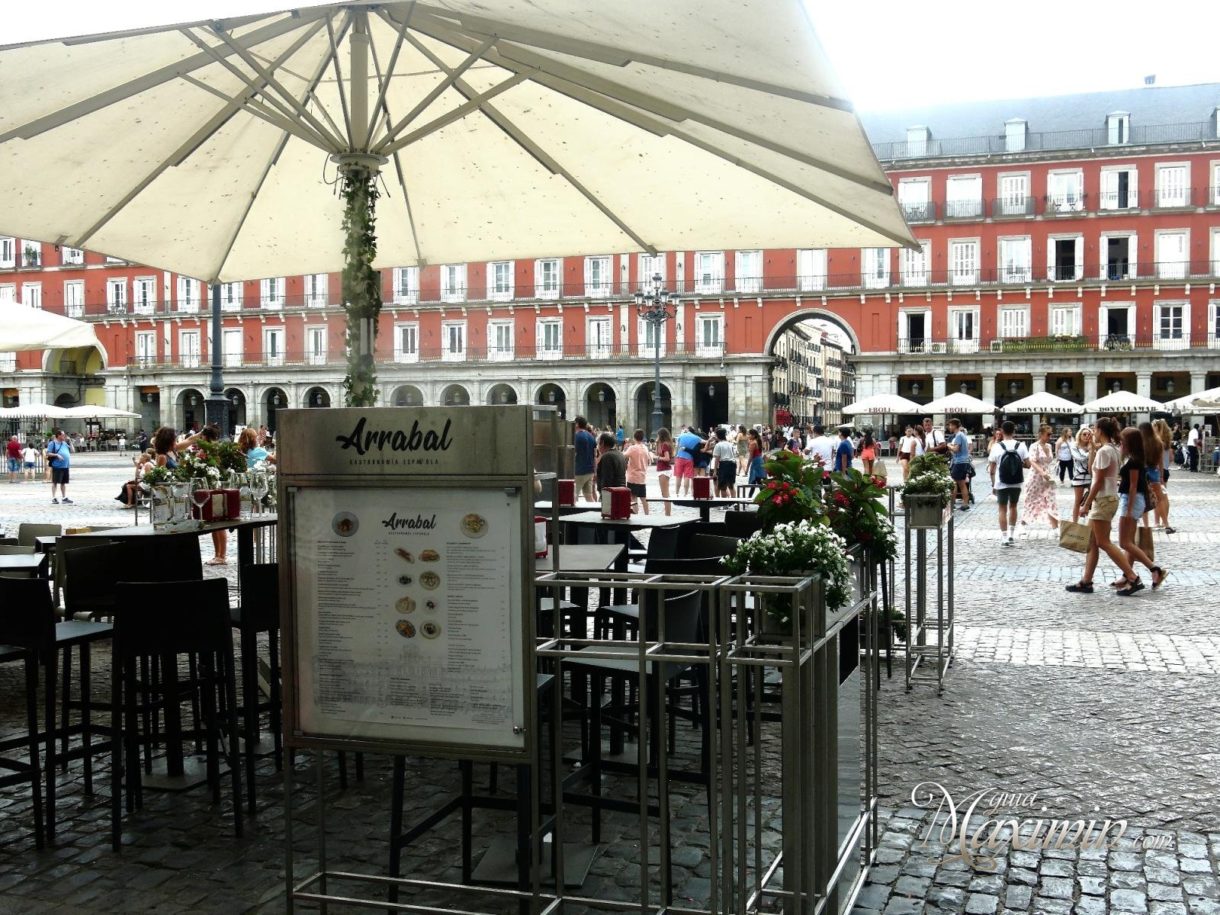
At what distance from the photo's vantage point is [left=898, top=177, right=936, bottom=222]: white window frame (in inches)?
1950

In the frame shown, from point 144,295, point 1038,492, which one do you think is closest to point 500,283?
point 144,295

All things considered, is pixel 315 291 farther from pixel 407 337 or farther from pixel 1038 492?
pixel 1038 492

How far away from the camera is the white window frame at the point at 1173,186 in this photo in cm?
4712

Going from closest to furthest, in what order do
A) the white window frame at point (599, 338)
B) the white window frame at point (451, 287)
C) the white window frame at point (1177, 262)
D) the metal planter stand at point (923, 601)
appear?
the metal planter stand at point (923, 601) < the white window frame at point (1177, 262) < the white window frame at point (599, 338) < the white window frame at point (451, 287)

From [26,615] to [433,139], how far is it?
3.51 meters

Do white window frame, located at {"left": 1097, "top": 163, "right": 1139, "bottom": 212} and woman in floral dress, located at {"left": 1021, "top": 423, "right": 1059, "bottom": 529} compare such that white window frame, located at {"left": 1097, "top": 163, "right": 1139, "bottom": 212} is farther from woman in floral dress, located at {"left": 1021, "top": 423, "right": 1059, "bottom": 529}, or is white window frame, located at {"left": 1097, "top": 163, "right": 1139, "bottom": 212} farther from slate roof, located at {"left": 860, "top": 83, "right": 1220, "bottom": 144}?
woman in floral dress, located at {"left": 1021, "top": 423, "right": 1059, "bottom": 529}

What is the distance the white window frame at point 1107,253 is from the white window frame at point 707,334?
52.7 feet

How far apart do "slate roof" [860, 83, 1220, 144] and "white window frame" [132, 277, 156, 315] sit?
1390 inches

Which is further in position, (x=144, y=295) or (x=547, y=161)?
(x=144, y=295)

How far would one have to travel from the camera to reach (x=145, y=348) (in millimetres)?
56625

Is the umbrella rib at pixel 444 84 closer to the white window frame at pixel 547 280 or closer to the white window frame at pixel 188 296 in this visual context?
the white window frame at pixel 547 280

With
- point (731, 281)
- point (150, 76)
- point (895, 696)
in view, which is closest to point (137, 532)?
point (150, 76)

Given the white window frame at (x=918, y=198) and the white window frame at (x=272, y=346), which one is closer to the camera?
the white window frame at (x=918, y=198)

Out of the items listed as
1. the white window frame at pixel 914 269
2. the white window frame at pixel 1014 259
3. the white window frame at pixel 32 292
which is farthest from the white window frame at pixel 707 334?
the white window frame at pixel 32 292
